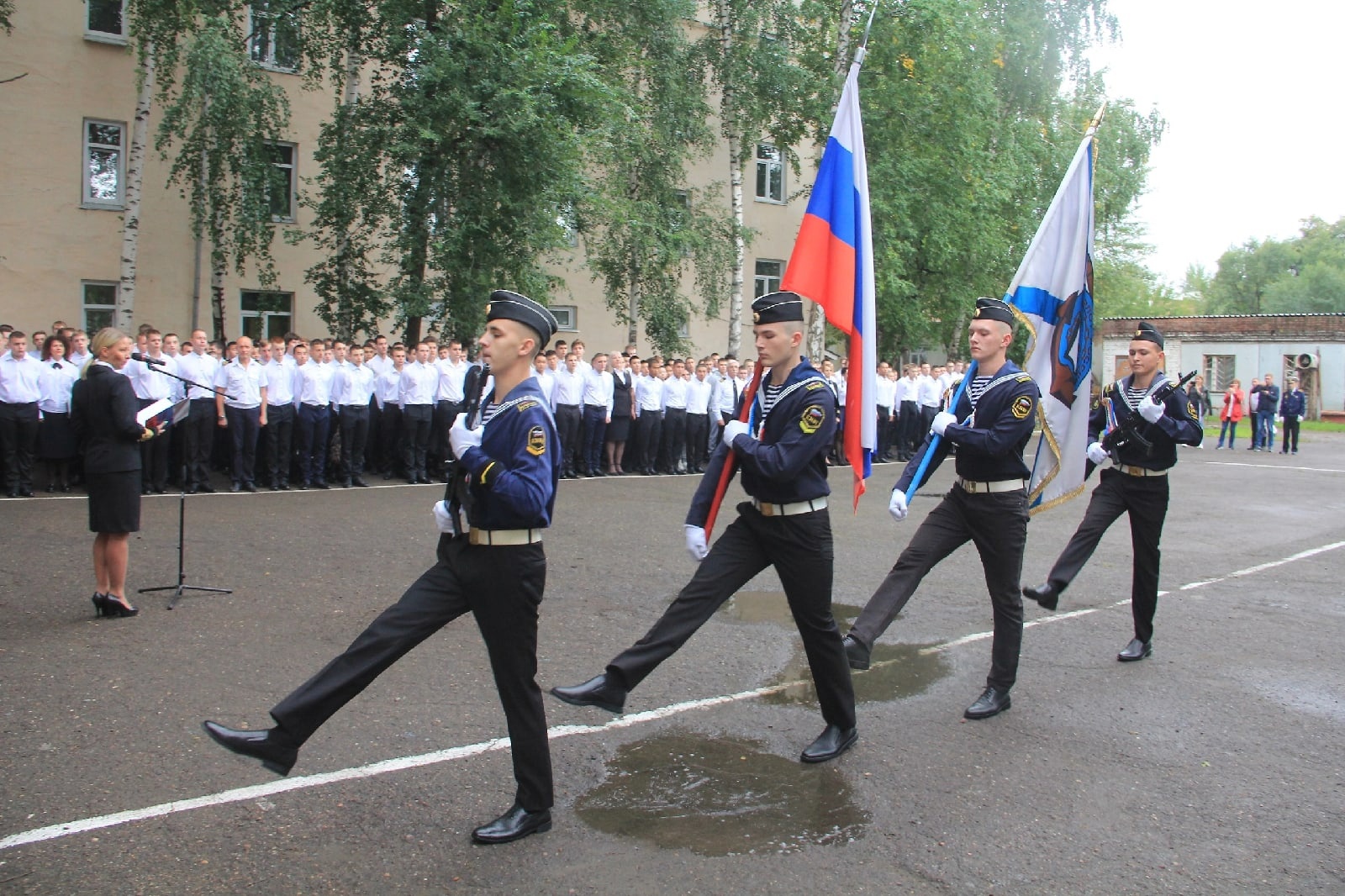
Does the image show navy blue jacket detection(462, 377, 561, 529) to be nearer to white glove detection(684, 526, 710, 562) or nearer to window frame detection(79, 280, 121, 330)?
white glove detection(684, 526, 710, 562)

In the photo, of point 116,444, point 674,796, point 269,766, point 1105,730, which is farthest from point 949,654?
point 116,444

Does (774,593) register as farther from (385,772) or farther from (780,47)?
(780,47)

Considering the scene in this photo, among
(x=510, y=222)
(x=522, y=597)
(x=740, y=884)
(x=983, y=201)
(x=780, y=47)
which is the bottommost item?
(x=740, y=884)

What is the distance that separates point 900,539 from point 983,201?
736 inches

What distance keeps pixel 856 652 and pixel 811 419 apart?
1.49 meters

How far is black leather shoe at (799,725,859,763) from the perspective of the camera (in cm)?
491

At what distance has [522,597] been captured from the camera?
4.07 metres

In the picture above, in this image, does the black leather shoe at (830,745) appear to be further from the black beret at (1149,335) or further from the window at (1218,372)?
the window at (1218,372)

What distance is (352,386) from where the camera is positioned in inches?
607

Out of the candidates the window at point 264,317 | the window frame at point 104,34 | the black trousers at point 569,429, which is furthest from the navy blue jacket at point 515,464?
the window at point 264,317

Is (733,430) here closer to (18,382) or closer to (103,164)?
(18,382)

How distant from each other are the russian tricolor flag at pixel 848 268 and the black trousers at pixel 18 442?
1135cm

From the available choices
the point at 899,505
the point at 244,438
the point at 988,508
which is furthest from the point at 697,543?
the point at 244,438

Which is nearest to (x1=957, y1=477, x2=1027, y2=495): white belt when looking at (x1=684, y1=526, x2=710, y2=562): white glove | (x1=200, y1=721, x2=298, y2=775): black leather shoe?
(x1=684, y1=526, x2=710, y2=562): white glove
